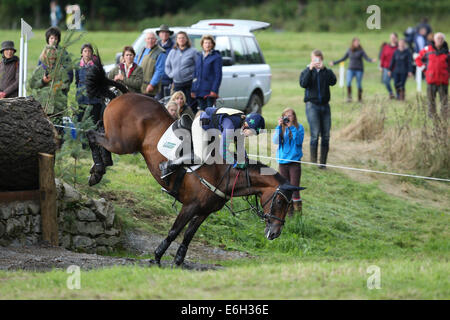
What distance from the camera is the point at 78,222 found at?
12.4 meters

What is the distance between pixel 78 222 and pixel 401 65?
59.2 ft

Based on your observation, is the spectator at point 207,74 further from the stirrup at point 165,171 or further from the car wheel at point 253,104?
the stirrup at point 165,171

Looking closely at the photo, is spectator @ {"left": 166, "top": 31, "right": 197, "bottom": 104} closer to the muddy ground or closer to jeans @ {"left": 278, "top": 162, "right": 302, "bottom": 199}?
jeans @ {"left": 278, "top": 162, "right": 302, "bottom": 199}

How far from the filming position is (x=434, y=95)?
2159 centimetres

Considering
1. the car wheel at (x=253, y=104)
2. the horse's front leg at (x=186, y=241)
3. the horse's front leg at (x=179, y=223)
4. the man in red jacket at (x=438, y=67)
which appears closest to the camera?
the horse's front leg at (x=179, y=223)

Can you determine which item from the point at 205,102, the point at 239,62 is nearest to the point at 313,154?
the point at 205,102

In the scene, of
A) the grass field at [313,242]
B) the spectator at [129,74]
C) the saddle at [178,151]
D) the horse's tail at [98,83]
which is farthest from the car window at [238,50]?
the saddle at [178,151]

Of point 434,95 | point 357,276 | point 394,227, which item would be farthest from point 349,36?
point 357,276

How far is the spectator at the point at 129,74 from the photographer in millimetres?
14680

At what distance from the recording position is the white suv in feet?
65.4

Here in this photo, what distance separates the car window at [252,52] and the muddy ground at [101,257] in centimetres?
899

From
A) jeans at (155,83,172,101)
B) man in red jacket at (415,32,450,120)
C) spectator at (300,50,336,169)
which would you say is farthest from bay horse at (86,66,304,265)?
man in red jacket at (415,32,450,120)

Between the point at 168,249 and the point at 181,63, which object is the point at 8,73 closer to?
the point at 181,63
